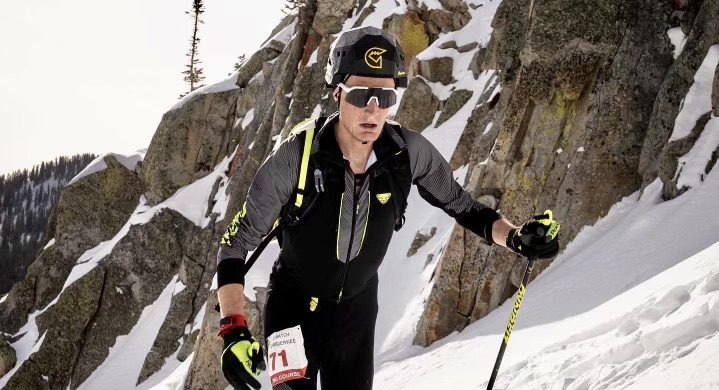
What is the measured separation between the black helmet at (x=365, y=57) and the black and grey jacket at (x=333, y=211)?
39 cm

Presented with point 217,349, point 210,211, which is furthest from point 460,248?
point 210,211

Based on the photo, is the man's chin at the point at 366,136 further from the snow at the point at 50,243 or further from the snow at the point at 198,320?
the snow at the point at 50,243

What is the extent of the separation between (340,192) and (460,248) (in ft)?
24.2

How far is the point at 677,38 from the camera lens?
9812 mm

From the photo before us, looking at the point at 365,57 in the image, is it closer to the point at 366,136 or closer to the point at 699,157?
the point at 366,136

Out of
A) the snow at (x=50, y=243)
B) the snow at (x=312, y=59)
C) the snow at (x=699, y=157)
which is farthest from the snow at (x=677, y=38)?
the snow at (x=50, y=243)

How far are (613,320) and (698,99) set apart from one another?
537 cm

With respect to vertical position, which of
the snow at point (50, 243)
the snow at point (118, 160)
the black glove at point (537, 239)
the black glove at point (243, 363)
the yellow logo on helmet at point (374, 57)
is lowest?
the black glove at point (243, 363)

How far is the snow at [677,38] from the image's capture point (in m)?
9.75

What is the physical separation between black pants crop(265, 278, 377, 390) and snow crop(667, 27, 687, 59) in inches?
333

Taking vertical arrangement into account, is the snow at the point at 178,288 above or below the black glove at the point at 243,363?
above

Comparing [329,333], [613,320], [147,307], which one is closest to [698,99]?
[613,320]

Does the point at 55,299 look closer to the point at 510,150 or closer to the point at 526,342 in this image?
the point at 510,150

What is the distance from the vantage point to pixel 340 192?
4023 mm
